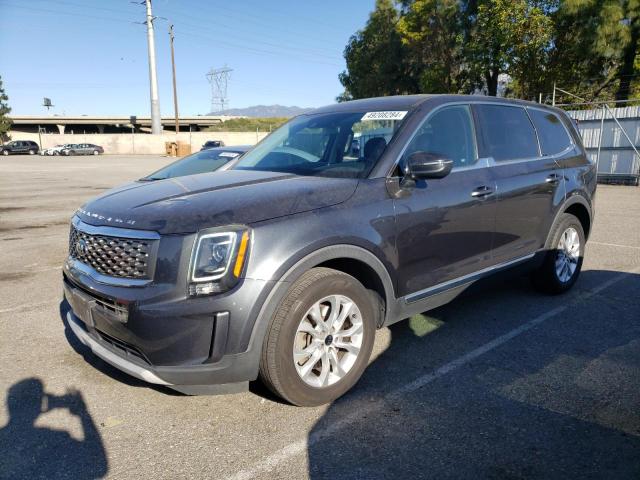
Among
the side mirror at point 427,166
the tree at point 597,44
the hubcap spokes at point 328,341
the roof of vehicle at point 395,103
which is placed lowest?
the hubcap spokes at point 328,341

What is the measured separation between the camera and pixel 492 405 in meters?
2.97

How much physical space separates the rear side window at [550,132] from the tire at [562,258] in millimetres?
652

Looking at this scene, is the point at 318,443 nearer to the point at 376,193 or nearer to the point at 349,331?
the point at 349,331

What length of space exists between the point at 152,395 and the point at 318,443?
45.8 inches

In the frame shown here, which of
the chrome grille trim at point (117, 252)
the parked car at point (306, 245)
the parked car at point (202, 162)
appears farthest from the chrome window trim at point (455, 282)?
the parked car at point (202, 162)

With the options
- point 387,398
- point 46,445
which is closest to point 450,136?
point 387,398

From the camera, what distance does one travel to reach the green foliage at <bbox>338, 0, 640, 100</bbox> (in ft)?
75.9

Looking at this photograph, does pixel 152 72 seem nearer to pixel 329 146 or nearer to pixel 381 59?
pixel 381 59

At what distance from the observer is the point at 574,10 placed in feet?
74.6

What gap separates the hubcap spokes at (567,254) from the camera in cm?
489

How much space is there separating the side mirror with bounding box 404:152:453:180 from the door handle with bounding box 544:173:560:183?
5.85 ft

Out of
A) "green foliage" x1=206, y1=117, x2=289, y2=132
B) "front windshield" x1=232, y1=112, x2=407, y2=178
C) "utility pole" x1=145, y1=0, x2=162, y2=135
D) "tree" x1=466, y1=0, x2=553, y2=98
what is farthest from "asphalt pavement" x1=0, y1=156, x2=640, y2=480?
"green foliage" x1=206, y1=117, x2=289, y2=132

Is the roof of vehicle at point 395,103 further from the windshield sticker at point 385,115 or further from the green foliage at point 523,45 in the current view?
the green foliage at point 523,45

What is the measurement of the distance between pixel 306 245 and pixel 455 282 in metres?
1.50
